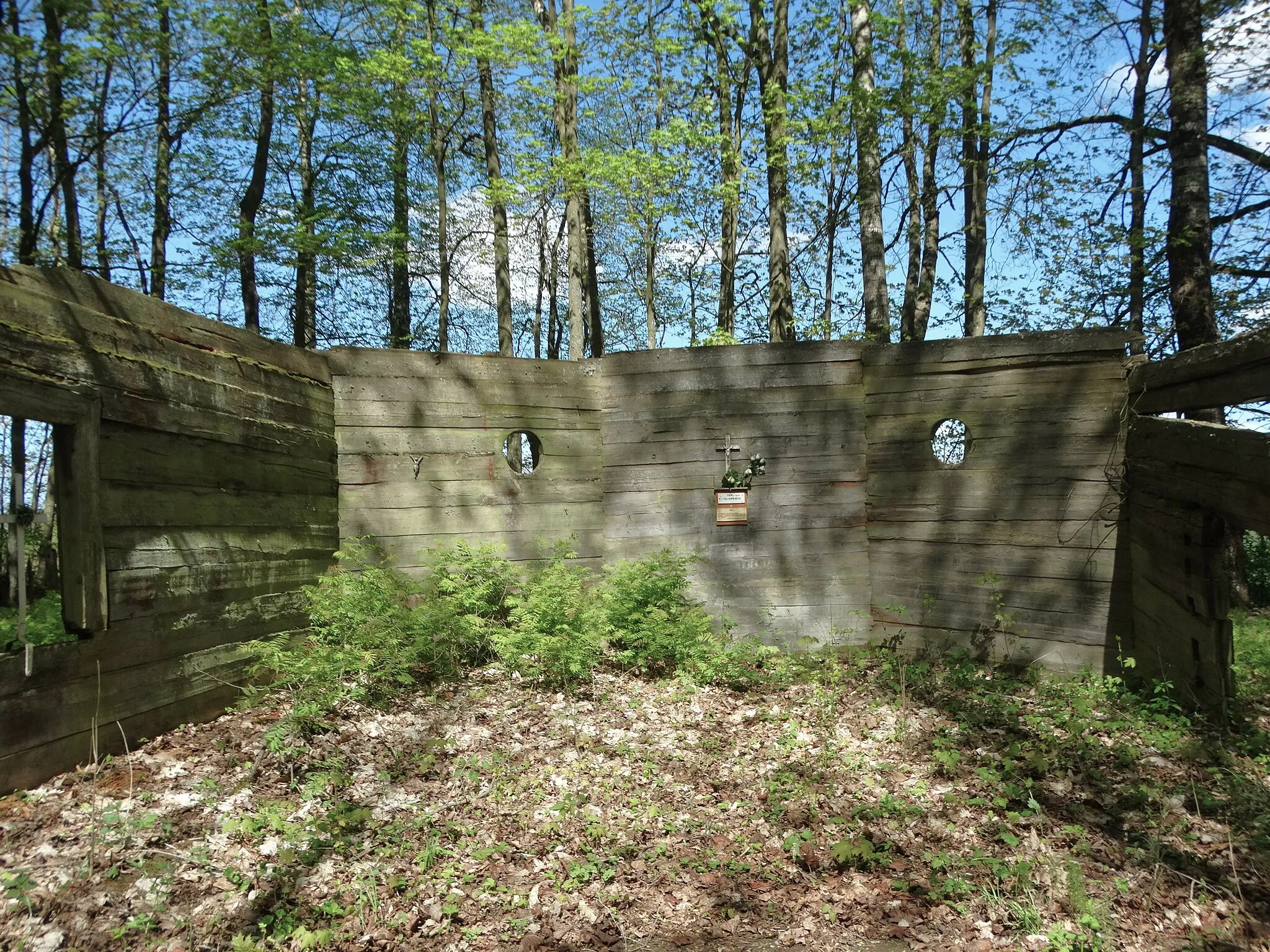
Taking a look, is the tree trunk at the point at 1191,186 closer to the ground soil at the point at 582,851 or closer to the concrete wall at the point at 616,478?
the concrete wall at the point at 616,478

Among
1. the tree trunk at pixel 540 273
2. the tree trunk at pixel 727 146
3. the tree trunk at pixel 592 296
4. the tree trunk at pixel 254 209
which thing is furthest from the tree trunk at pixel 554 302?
the tree trunk at pixel 254 209

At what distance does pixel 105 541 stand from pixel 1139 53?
15.4m

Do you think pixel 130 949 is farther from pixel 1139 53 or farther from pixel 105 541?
pixel 1139 53

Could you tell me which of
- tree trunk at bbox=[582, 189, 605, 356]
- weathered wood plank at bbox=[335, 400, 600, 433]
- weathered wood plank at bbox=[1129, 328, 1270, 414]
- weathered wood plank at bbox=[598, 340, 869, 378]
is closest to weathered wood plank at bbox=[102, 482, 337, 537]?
weathered wood plank at bbox=[335, 400, 600, 433]

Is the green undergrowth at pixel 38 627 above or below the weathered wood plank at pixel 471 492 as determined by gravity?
below

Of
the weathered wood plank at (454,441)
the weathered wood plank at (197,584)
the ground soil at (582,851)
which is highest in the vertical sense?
the weathered wood plank at (454,441)

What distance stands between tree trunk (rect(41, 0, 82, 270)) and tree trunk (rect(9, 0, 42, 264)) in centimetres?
28

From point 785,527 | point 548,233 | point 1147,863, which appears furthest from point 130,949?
point 548,233

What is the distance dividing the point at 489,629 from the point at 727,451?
9.63 ft

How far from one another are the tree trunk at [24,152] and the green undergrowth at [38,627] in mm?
7491

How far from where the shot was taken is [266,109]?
45.1 feet

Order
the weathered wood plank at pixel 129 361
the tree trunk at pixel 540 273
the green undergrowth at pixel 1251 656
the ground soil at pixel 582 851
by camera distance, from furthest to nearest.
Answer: the tree trunk at pixel 540 273
the green undergrowth at pixel 1251 656
the weathered wood plank at pixel 129 361
the ground soil at pixel 582 851

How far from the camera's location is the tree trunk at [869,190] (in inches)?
380

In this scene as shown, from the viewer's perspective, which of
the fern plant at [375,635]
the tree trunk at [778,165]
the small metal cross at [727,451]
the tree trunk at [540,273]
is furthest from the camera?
the tree trunk at [540,273]
